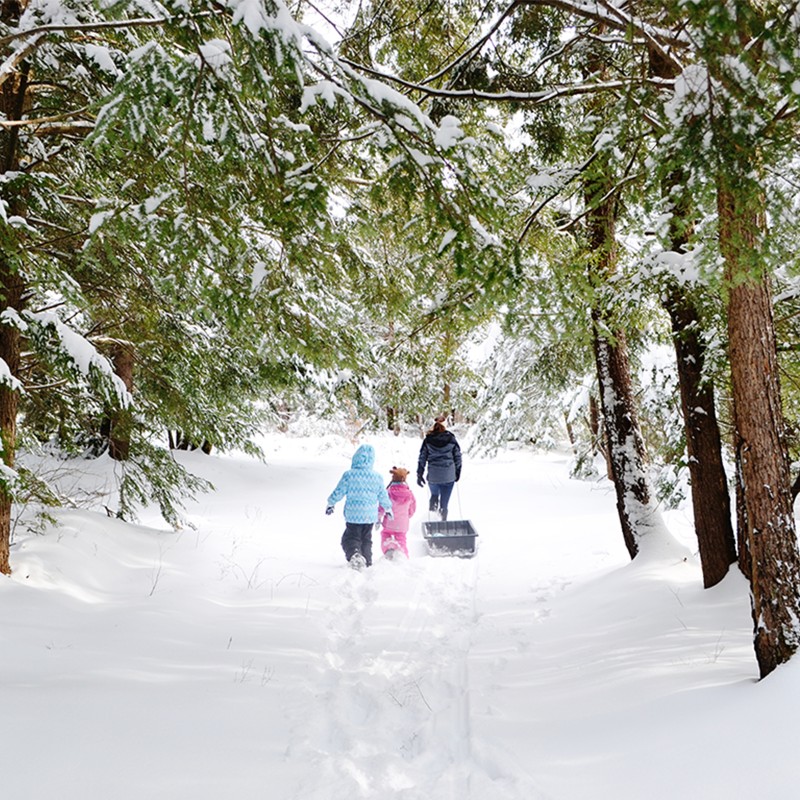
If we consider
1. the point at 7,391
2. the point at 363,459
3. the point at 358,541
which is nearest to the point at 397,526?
the point at 358,541

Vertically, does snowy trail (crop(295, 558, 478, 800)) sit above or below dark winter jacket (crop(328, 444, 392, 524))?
below

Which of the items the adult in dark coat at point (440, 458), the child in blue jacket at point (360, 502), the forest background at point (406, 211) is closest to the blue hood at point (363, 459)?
the child in blue jacket at point (360, 502)

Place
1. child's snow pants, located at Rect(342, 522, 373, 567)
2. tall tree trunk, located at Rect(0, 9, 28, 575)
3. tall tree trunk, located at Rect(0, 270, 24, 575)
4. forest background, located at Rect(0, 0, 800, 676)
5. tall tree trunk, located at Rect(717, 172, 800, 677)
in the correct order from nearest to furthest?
forest background, located at Rect(0, 0, 800, 676)
tall tree trunk, located at Rect(717, 172, 800, 677)
tall tree trunk, located at Rect(0, 9, 28, 575)
tall tree trunk, located at Rect(0, 270, 24, 575)
child's snow pants, located at Rect(342, 522, 373, 567)

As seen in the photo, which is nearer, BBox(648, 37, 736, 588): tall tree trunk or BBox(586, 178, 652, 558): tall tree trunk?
BBox(648, 37, 736, 588): tall tree trunk

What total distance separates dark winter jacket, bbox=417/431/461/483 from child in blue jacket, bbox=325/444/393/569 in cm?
241

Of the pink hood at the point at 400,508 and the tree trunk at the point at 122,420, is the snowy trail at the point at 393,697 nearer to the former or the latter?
the pink hood at the point at 400,508

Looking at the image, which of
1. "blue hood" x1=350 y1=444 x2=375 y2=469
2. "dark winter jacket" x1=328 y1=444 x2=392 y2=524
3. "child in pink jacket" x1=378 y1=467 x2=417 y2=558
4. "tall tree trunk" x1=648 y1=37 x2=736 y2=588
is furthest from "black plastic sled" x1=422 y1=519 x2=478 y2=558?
"tall tree trunk" x1=648 y1=37 x2=736 y2=588

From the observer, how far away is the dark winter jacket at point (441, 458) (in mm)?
9445

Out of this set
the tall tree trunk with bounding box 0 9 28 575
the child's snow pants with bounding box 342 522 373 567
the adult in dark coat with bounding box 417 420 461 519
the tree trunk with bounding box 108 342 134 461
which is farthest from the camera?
the adult in dark coat with bounding box 417 420 461 519

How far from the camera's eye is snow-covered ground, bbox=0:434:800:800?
2625 mm

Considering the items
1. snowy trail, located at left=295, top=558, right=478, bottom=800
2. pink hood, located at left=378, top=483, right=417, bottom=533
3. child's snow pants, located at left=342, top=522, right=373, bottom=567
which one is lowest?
snowy trail, located at left=295, top=558, right=478, bottom=800

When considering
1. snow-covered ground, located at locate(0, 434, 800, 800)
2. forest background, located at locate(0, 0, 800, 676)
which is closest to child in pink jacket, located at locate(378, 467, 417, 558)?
snow-covered ground, located at locate(0, 434, 800, 800)

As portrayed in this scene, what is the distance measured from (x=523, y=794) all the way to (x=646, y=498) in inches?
169

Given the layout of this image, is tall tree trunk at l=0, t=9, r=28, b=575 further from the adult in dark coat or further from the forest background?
the adult in dark coat
